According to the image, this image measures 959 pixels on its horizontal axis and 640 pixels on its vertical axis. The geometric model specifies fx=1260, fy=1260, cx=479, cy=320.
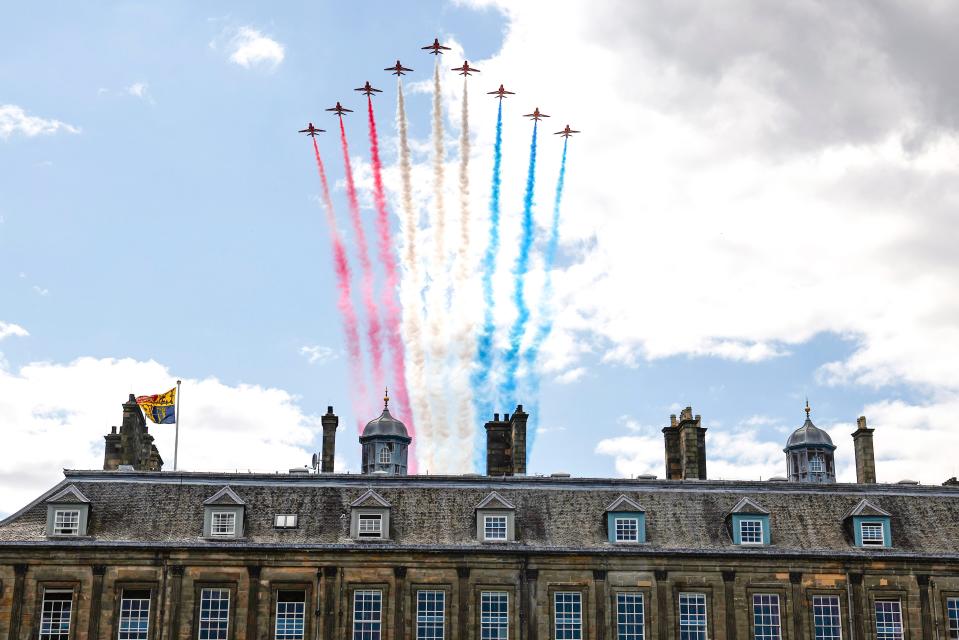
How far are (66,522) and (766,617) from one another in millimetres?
34657

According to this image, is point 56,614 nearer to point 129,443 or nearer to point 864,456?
point 129,443

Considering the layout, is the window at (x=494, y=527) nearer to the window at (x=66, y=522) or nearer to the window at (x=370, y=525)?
the window at (x=370, y=525)

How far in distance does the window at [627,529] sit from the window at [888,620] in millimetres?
12436

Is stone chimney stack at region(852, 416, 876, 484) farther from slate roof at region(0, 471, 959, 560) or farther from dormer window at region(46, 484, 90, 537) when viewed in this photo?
dormer window at region(46, 484, 90, 537)

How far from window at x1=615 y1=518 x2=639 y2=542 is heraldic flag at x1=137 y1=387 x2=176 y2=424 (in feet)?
85.4

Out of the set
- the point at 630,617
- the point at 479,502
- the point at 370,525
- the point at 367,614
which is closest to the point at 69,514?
the point at 370,525

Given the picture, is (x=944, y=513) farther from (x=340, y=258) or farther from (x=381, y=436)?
(x=340, y=258)

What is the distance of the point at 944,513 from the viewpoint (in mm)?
65875

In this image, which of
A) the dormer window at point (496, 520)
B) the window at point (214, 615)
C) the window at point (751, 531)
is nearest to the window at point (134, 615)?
the window at point (214, 615)

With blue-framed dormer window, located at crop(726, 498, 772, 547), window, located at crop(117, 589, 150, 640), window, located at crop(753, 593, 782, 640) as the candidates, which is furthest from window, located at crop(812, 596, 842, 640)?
window, located at crop(117, 589, 150, 640)

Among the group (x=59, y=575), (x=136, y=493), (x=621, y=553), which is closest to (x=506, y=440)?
(x=621, y=553)

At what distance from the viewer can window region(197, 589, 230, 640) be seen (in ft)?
198

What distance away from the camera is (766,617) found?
62.1 m

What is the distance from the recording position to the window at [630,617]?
2420 inches
